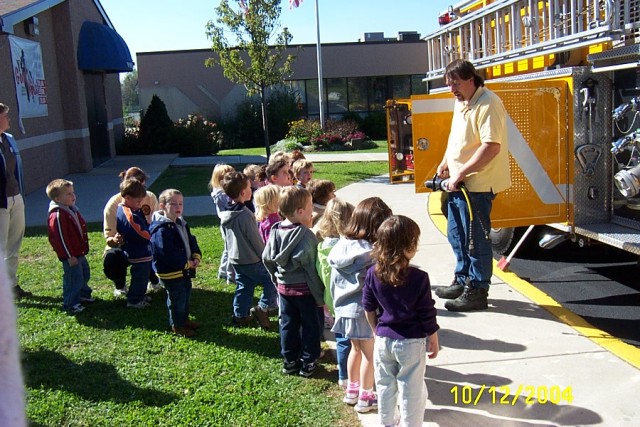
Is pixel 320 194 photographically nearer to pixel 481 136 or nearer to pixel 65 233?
pixel 481 136

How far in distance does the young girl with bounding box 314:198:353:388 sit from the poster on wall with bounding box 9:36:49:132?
11.5m

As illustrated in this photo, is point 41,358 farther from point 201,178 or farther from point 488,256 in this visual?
point 201,178

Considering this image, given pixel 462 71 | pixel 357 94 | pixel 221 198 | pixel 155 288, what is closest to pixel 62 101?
pixel 155 288

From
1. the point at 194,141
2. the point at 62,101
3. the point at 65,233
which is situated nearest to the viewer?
the point at 65,233

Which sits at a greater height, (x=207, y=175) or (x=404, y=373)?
(x=207, y=175)

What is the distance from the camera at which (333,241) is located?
407 cm

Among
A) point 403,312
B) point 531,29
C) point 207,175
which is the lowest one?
point 207,175

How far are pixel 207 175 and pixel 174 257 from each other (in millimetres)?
11747

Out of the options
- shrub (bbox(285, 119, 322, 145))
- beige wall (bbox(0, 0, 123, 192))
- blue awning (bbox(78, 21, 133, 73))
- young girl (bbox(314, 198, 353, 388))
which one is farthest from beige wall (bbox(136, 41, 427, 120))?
young girl (bbox(314, 198, 353, 388))

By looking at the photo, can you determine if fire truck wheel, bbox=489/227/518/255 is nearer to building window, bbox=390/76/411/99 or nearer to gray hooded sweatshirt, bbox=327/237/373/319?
gray hooded sweatshirt, bbox=327/237/373/319

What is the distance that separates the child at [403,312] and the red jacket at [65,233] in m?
3.29

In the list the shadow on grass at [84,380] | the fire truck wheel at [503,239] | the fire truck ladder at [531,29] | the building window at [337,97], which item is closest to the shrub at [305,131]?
the building window at [337,97]

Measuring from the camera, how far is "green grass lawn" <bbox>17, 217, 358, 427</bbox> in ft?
12.9

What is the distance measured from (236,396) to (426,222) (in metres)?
5.74
